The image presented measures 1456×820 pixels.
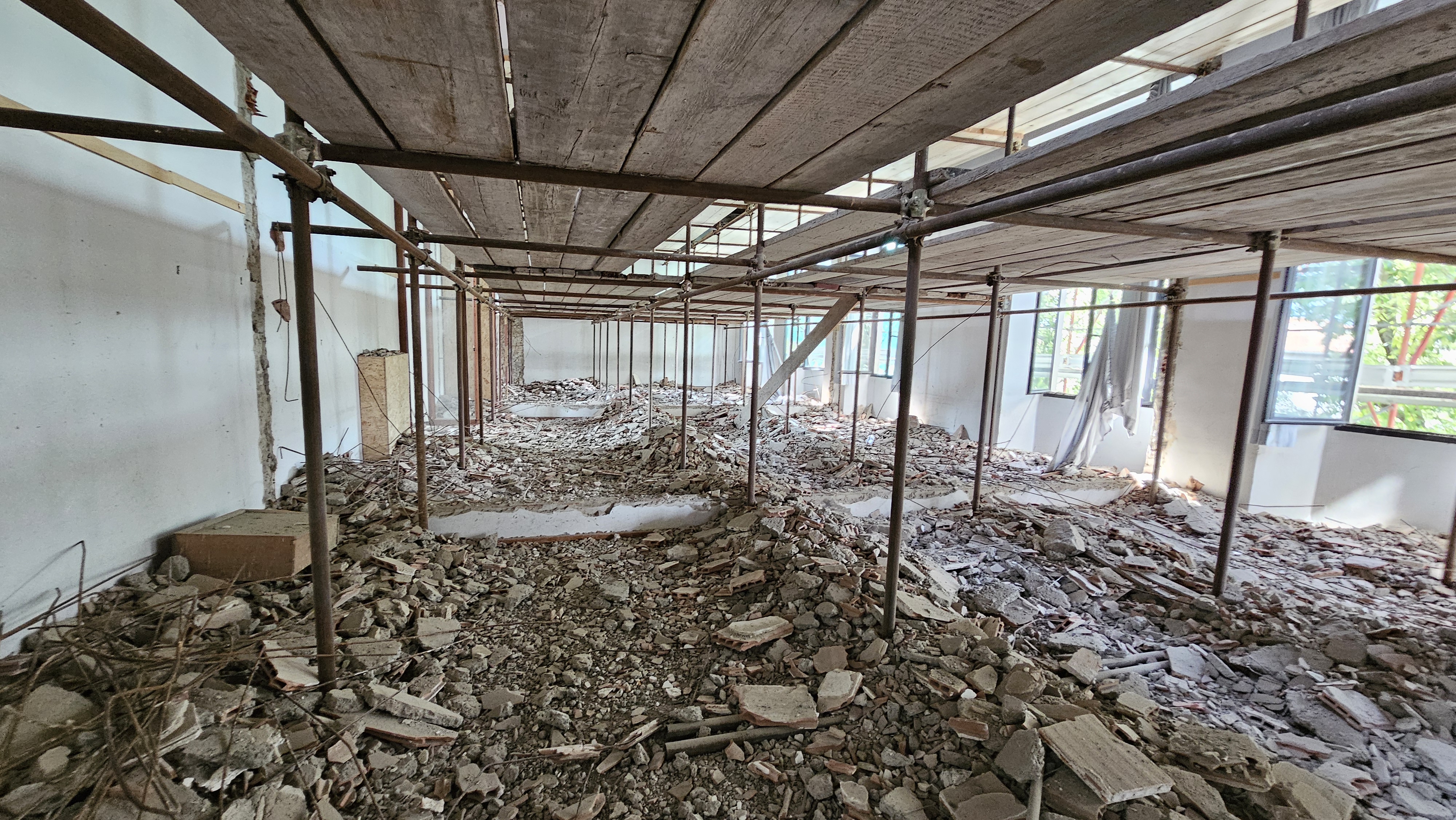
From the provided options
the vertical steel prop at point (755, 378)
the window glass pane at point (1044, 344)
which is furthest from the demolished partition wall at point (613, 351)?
the vertical steel prop at point (755, 378)

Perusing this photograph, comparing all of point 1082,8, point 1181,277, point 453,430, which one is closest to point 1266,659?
point 1082,8

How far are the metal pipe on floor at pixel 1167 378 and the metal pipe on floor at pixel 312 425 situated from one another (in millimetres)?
8606

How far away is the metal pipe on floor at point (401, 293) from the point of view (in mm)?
5852

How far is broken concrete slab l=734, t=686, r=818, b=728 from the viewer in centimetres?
258

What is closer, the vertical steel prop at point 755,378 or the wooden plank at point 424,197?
the wooden plank at point 424,197

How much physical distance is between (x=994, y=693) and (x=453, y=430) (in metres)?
8.65

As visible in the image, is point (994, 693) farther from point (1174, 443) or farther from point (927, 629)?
point (1174, 443)

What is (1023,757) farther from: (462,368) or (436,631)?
(462,368)

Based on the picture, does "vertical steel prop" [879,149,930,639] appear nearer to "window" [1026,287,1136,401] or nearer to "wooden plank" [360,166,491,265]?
"wooden plank" [360,166,491,265]

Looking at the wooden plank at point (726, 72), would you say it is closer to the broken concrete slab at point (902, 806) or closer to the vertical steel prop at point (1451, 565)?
the broken concrete slab at point (902, 806)

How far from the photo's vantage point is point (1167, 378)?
7.71 meters

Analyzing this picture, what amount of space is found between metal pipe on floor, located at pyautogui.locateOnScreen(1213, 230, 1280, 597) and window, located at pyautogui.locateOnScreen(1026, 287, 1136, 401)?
204 inches

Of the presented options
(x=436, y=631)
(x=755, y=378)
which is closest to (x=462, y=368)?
(x=755, y=378)

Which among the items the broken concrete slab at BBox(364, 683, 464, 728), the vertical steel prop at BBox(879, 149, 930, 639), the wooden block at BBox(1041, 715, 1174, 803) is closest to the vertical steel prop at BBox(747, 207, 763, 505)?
the vertical steel prop at BBox(879, 149, 930, 639)
